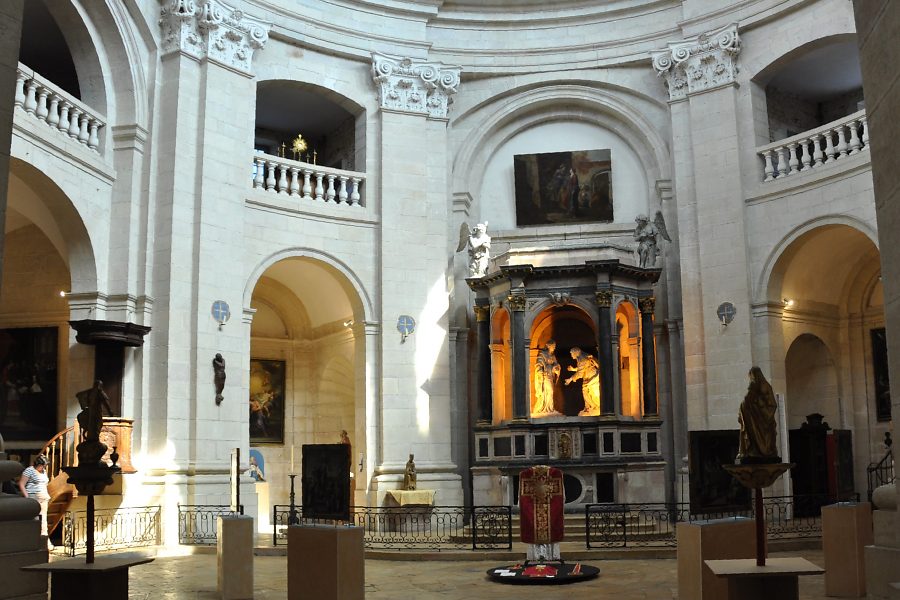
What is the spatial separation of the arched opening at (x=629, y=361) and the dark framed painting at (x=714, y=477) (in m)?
7.86

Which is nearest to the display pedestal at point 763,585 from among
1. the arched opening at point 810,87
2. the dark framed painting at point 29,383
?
the arched opening at point 810,87

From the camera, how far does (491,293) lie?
1852 cm

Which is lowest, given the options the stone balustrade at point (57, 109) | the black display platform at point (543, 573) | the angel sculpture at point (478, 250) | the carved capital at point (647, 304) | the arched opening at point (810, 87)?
the black display platform at point (543, 573)

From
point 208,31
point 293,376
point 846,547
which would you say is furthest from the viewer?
point 293,376

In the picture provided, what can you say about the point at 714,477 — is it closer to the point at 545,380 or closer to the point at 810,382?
the point at 545,380

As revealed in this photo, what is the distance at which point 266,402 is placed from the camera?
2086 cm

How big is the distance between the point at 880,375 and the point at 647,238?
5.00 metres

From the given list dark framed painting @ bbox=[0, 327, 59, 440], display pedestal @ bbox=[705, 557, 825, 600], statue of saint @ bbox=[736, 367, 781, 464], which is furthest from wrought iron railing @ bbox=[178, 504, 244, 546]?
display pedestal @ bbox=[705, 557, 825, 600]

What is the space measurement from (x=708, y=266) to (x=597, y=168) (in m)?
3.59

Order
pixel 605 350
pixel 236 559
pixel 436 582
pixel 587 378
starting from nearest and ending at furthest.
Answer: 1. pixel 236 559
2. pixel 436 582
3. pixel 605 350
4. pixel 587 378

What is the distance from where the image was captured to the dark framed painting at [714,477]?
30.0 feet

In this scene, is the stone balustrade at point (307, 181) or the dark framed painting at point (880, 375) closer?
the stone balustrade at point (307, 181)

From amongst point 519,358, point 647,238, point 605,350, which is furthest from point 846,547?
point 647,238

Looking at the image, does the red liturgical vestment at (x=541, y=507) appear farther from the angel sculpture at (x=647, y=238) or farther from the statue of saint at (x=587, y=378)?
the angel sculpture at (x=647, y=238)
